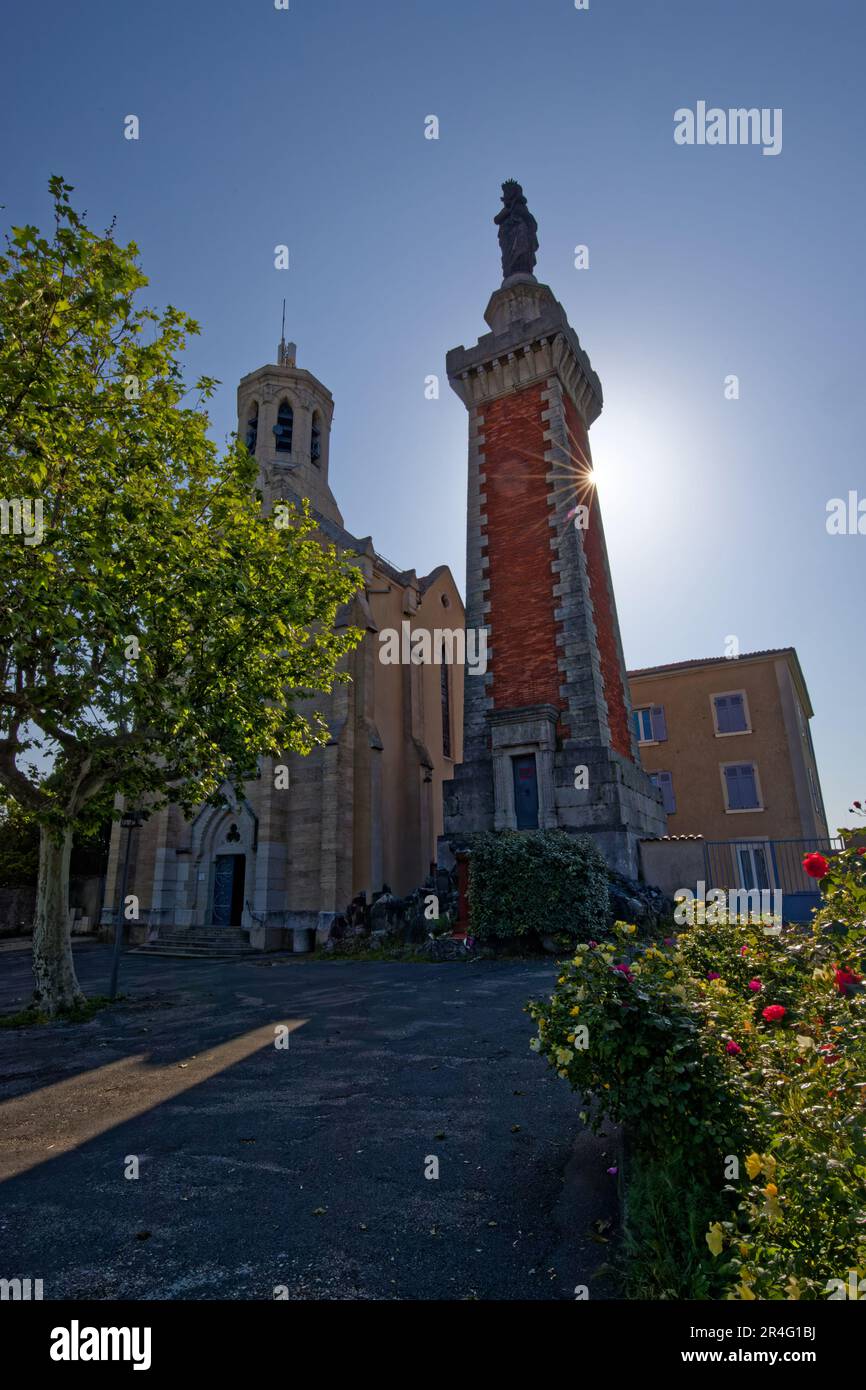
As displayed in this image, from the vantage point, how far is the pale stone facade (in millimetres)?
21516

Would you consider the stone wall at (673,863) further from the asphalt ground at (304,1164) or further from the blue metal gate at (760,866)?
the asphalt ground at (304,1164)

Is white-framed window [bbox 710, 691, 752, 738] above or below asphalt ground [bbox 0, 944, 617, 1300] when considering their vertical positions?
above

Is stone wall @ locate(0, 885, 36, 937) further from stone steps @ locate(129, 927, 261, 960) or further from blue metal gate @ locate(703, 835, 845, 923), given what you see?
blue metal gate @ locate(703, 835, 845, 923)

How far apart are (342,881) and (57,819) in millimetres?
12088

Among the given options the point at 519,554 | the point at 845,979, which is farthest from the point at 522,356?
the point at 845,979

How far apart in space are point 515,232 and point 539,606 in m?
15.2

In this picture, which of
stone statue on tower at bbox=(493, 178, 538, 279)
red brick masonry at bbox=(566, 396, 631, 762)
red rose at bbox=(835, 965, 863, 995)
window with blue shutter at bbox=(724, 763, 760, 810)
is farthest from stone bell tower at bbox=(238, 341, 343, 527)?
red rose at bbox=(835, 965, 863, 995)

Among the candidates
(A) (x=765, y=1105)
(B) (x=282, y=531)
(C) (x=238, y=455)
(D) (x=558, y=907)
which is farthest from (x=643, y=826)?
(A) (x=765, y=1105)

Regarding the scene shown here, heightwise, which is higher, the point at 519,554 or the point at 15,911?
the point at 519,554

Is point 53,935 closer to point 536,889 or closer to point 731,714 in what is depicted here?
point 536,889

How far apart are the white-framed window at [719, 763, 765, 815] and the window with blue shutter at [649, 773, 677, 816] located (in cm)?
188

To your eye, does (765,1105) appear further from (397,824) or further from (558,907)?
(397,824)

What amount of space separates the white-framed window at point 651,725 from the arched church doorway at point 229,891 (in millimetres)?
16474

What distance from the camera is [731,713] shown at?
→ 26719 millimetres
